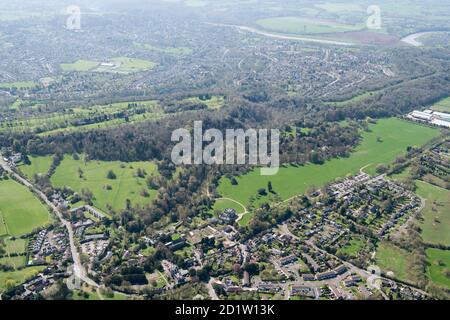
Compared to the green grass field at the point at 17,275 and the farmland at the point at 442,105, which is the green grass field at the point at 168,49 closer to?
the farmland at the point at 442,105

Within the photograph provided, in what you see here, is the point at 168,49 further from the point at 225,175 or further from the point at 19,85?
the point at 225,175

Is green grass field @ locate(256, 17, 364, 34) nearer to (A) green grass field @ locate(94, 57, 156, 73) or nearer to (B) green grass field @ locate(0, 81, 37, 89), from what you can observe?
(A) green grass field @ locate(94, 57, 156, 73)

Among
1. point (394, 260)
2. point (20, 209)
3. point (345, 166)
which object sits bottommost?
point (394, 260)

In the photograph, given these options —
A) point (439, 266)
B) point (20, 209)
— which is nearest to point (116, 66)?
point (20, 209)

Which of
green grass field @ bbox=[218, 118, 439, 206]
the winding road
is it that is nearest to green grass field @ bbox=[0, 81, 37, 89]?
the winding road
